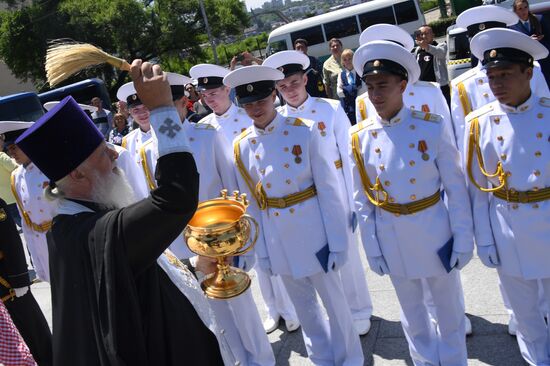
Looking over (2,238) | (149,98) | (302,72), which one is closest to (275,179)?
(302,72)

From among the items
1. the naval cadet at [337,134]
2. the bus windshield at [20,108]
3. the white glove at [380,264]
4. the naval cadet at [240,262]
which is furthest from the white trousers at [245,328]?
the bus windshield at [20,108]

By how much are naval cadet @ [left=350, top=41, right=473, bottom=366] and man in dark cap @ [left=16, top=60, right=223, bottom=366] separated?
1496 millimetres

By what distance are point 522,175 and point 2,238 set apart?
358 cm

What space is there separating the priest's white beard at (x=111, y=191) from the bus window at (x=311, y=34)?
79.3 feet

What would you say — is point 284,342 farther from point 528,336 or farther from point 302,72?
point 302,72

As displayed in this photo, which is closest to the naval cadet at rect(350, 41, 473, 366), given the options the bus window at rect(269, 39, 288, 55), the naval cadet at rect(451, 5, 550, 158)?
the naval cadet at rect(451, 5, 550, 158)

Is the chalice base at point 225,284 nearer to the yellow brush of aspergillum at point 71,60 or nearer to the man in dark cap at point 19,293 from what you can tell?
the yellow brush of aspergillum at point 71,60

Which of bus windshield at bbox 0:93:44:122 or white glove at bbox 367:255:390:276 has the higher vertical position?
bus windshield at bbox 0:93:44:122

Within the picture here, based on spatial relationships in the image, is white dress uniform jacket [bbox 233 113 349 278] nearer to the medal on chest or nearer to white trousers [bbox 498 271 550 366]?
the medal on chest

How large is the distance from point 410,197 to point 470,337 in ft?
4.32

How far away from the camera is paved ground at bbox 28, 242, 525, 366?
366 centimetres

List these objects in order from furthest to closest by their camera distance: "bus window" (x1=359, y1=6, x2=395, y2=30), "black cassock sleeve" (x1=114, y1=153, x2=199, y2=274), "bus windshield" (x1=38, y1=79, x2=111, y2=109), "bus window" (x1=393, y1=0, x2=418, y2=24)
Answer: "bus window" (x1=359, y1=6, x2=395, y2=30) < "bus window" (x1=393, y1=0, x2=418, y2=24) < "bus windshield" (x1=38, y1=79, x2=111, y2=109) < "black cassock sleeve" (x1=114, y1=153, x2=199, y2=274)

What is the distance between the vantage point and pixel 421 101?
4.54 m

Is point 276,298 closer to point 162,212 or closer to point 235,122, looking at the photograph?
point 235,122
